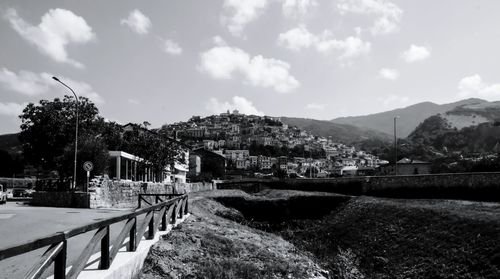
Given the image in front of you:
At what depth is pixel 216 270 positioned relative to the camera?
436 inches

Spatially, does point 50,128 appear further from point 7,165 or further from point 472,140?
point 472,140

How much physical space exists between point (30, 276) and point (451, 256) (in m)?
18.7

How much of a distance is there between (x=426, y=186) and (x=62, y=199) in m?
31.4

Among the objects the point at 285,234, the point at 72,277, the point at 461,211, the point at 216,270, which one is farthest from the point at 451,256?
the point at 72,277

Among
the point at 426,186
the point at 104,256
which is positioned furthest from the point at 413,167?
the point at 104,256

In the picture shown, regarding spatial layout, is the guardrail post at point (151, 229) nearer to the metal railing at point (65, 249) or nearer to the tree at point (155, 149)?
the metal railing at point (65, 249)

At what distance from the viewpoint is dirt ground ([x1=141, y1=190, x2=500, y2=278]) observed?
11.8 m

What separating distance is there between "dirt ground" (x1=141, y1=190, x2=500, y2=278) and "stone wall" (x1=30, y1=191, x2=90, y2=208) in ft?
30.2

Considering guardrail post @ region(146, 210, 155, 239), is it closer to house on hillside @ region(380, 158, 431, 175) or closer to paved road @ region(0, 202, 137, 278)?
paved road @ region(0, 202, 137, 278)

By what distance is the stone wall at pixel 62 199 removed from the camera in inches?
1142

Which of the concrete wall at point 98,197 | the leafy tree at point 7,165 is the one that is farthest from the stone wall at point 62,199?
the leafy tree at point 7,165

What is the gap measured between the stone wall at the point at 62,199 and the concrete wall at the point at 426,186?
1124 inches

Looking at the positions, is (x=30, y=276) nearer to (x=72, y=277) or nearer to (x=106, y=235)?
(x=72, y=277)

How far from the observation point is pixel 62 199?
30031 millimetres
